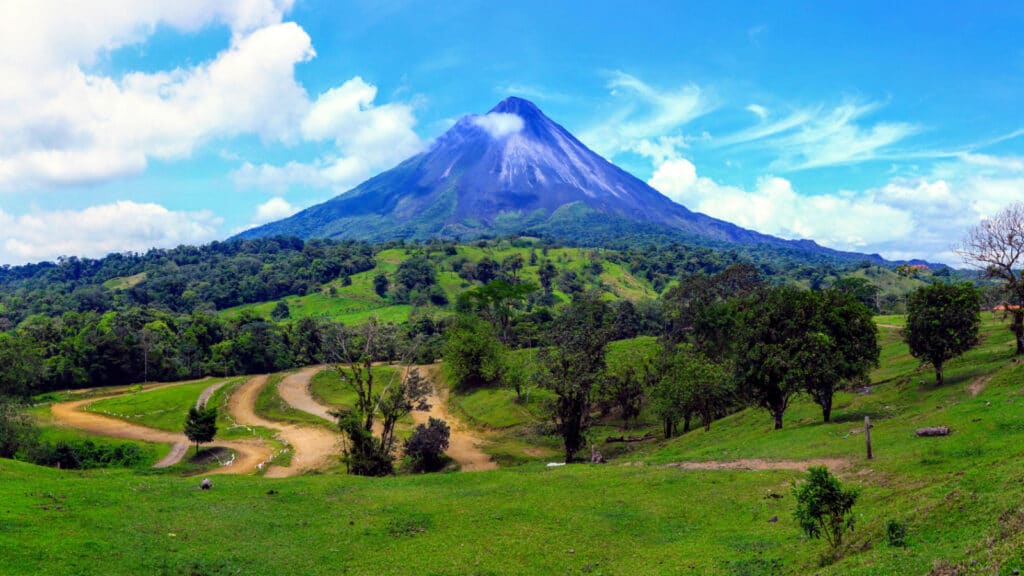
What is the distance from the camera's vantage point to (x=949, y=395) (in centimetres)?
2986

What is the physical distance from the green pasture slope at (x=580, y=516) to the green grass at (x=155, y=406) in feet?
106

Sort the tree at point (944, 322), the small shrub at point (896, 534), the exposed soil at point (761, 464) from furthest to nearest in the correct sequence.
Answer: the tree at point (944, 322), the exposed soil at point (761, 464), the small shrub at point (896, 534)

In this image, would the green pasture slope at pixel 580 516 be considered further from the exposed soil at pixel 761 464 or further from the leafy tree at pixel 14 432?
the leafy tree at pixel 14 432

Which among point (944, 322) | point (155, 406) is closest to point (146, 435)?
point (155, 406)

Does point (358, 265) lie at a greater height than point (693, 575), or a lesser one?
greater

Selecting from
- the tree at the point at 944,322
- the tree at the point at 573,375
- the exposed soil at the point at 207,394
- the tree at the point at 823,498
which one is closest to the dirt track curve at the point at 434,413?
the tree at the point at 573,375

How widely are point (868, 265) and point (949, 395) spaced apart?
187 m

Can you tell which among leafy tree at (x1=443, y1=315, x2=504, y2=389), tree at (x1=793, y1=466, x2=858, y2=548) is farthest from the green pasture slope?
leafy tree at (x1=443, y1=315, x2=504, y2=389)

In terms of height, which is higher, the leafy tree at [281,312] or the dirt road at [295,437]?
the leafy tree at [281,312]

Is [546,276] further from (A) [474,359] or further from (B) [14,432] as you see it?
(B) [14,432]

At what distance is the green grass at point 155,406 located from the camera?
189 feet

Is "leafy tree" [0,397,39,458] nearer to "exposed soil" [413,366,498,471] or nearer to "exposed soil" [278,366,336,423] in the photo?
"exposed soil" [278,366,336,423]

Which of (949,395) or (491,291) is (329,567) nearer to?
(949,395)

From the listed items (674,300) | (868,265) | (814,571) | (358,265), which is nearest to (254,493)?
(814,571)
